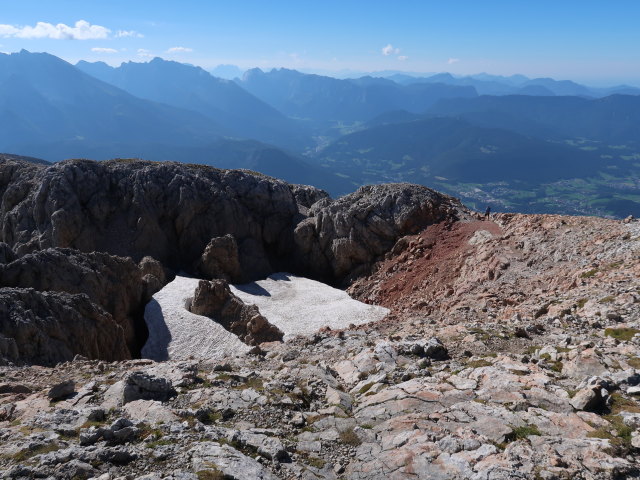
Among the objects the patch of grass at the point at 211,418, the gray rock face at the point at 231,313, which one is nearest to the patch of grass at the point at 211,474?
the patch of grass at the point at 211,418

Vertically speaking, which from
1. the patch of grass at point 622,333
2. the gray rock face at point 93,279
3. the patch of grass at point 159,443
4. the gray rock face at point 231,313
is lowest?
the gray rock face at point 231,313

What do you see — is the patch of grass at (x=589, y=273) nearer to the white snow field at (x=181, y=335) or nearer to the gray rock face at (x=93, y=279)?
→ the white snow field at (x=181, y=335)

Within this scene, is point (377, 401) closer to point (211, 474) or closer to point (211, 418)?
point (211, 418)

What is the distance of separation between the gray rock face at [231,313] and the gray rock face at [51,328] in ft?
37.9

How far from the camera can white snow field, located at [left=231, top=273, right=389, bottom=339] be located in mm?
43375

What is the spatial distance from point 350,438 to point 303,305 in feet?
115

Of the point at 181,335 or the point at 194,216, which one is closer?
the point at 181,335

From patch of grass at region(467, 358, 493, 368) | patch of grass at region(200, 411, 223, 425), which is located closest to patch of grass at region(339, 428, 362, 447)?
patch of grass at region(200, 411, 223, 425)

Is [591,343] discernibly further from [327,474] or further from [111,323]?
[111,323]

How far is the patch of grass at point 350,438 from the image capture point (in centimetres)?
1373

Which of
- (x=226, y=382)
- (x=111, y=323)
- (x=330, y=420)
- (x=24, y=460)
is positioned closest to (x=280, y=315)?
(x=111, y=323)

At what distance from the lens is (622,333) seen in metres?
19.3

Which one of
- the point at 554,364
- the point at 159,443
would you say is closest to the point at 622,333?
the point at 554,364

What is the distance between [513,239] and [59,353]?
40.3 meters
